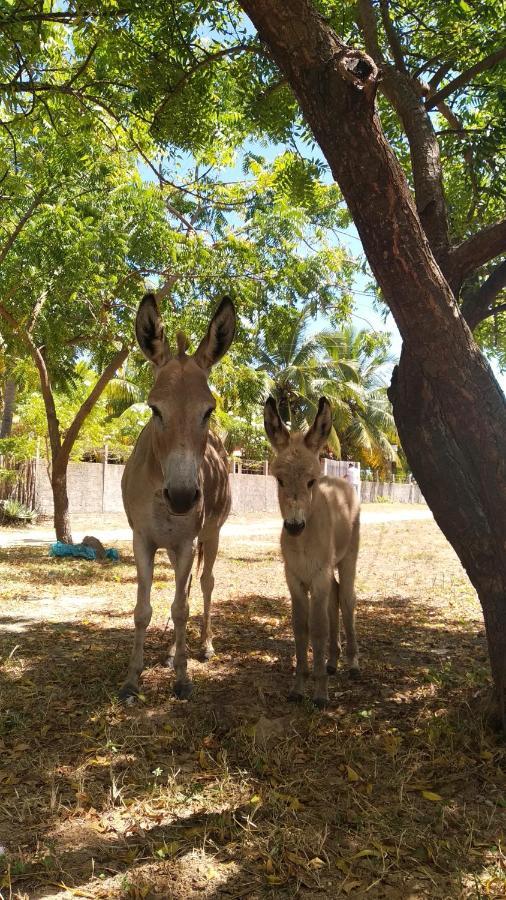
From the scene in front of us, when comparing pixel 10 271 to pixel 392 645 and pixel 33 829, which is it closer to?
pixel 392 645

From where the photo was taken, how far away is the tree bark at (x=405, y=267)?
12.2 ft

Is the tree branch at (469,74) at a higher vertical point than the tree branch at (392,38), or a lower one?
lower

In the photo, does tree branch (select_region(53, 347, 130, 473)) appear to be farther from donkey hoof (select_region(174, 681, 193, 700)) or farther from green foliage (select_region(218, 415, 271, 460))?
green foliage (select_region(218, 415, 271, 460))

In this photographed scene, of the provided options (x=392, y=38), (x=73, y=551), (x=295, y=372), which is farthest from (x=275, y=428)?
(x=295, y=372)

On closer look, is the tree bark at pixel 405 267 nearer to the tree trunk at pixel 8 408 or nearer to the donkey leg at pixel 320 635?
the donkey leg at pixel 320 635

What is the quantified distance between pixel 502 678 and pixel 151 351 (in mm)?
3324

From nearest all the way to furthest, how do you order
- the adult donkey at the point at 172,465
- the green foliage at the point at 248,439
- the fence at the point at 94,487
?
1. the adult donkey at the point at 172,465
2. the fence at the point at 94,487
3. the green foliage at the point at 248,439

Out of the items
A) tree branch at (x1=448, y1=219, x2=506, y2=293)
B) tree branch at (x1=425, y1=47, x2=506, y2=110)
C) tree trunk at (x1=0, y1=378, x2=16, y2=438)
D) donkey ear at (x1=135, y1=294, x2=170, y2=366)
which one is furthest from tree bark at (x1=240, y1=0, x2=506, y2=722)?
tree trunk at (x1=0, y1=378, x2=16, y2=438)

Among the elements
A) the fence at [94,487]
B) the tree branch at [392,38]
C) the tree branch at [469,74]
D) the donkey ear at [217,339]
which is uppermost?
the tree branch at [392,38]

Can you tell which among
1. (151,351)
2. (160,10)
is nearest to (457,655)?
(151,351)

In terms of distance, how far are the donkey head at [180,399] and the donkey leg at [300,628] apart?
146 centimetres

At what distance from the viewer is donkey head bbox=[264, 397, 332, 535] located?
14.7ft

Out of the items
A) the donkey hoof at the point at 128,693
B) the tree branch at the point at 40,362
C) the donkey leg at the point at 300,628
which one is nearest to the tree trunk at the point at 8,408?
the tree branch at the point at 40,362

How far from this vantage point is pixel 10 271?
10.7m
